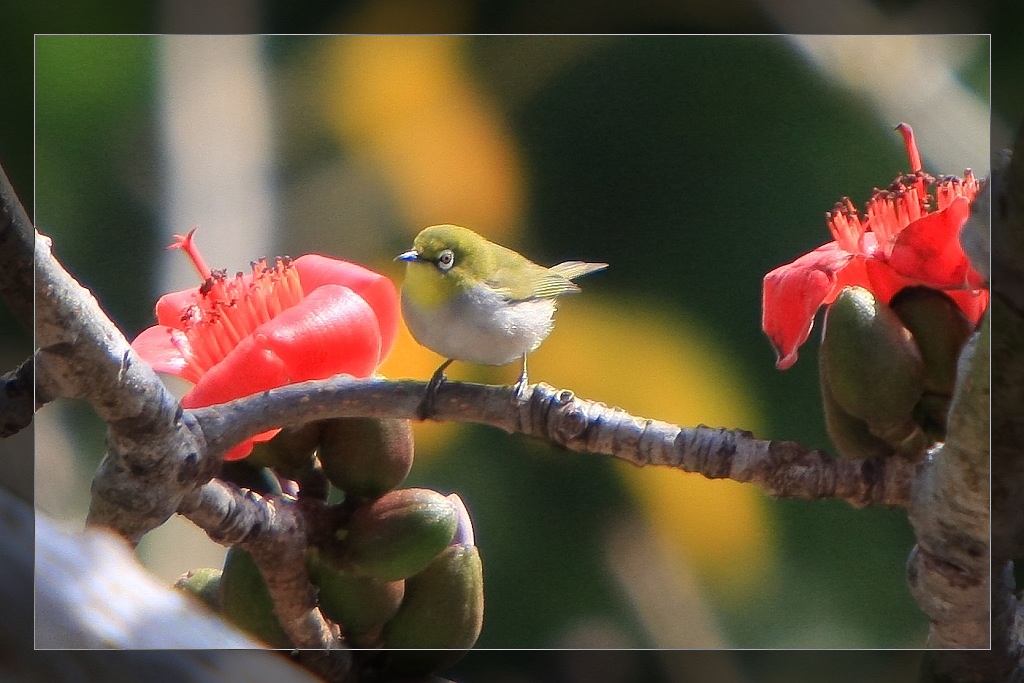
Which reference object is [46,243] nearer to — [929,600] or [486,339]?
[486,339]

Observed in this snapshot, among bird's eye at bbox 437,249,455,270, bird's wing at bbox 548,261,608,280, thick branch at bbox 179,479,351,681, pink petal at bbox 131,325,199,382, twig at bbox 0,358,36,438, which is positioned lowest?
thick branch at bbox 179,479,351,681

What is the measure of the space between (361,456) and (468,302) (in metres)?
0.15

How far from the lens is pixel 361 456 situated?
0.63 metres

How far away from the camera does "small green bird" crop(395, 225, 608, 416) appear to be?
28.8 inches

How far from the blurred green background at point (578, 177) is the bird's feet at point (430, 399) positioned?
0.09m

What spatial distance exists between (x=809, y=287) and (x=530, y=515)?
0.27m

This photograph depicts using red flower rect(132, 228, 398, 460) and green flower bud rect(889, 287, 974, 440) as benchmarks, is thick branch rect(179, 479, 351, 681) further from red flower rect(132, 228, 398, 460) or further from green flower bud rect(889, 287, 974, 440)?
green flower bud rect(889, 287, 974, 440)

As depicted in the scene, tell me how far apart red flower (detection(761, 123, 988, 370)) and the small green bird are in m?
0.18

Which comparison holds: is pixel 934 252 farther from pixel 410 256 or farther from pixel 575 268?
pixel 410 256

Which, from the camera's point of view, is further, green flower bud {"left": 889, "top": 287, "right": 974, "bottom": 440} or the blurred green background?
the blurred green background

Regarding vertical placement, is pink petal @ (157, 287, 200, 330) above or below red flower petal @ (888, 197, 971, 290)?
below

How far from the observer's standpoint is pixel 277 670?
32 centimetres

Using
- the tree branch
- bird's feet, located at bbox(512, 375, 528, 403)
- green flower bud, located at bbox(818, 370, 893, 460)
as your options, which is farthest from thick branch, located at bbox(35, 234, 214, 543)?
green flower bud, located at bbox(818, 370, 893, 460)

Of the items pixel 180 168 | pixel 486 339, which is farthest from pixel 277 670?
pixel 180 168
